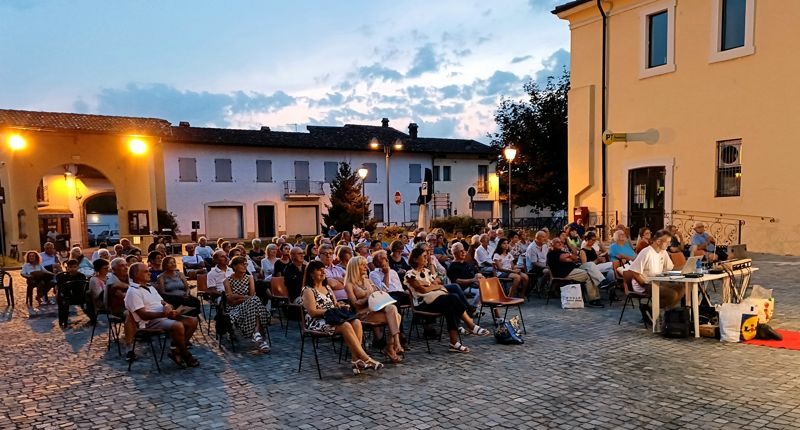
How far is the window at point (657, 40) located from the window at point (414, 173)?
23.8 m

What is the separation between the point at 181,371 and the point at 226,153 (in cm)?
2911

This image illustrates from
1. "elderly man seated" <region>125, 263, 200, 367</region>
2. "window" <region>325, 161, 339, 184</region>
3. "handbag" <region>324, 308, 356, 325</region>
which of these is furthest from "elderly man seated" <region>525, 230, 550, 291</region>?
"window" <region>325, 161, 339, 184</region>

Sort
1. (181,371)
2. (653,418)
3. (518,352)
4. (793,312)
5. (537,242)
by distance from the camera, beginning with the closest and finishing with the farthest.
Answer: (653,418), (181,371), (518,352), (793,312), (537,242)

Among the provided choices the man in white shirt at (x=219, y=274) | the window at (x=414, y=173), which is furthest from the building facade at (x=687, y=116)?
the window at (x=414, y=173)

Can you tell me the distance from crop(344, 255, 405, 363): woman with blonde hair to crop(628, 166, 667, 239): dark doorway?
13544mm

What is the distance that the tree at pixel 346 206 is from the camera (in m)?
28.9

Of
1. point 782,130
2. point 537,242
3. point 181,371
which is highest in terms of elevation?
point 782,130

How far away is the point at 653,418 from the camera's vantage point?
421 cm

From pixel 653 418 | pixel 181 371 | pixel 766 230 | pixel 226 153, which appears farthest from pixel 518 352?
pixel 226 153

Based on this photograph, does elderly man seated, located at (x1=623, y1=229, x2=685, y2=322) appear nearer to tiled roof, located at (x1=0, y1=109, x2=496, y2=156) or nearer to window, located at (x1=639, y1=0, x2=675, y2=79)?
window, located at (x1=639, y1=0, x2=675, y2=79)

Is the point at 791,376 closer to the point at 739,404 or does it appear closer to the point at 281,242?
the point at 739,404

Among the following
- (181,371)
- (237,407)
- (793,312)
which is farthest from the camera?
(793,312)

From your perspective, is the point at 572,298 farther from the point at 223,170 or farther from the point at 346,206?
the point at 223,170

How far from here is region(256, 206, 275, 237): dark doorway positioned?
114ft
